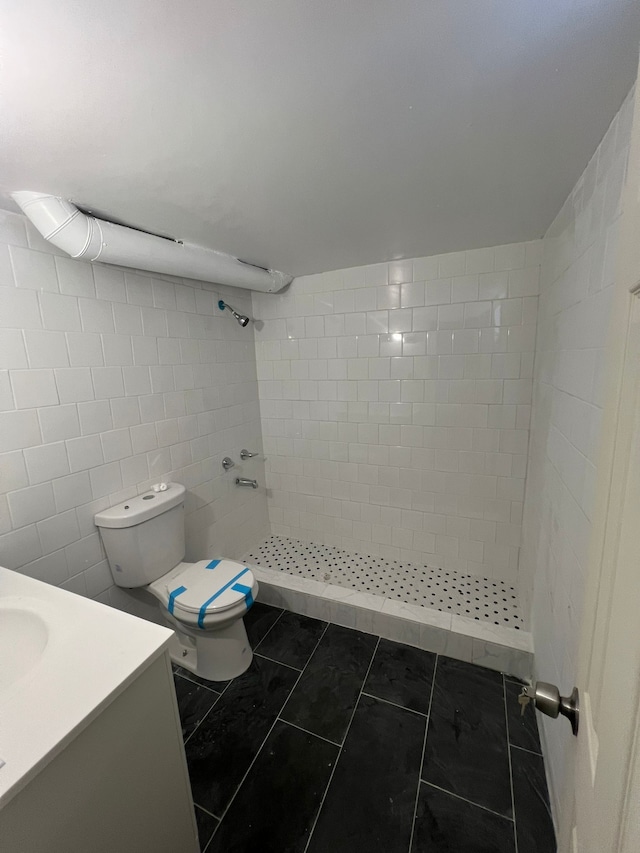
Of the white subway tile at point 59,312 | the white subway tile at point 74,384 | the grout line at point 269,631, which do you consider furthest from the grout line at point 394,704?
the white subway tile at point 59,312

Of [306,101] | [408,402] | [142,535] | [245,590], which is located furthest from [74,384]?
[408,402]

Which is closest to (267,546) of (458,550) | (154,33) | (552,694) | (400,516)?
(400,516)

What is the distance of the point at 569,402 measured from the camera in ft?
3.78

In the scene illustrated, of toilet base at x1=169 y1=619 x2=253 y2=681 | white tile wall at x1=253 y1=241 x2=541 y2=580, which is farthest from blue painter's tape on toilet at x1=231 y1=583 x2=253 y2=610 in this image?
white tile wall at x1=253 y1=241 x2=541 y2=580

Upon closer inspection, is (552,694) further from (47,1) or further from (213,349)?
(213,349)

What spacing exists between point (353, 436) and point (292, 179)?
1.51 meters

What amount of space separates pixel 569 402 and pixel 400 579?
4.70 ft

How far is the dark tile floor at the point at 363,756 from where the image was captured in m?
1.07

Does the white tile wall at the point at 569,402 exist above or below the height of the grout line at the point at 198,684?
above

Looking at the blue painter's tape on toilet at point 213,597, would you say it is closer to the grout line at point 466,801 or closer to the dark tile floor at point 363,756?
the dark tile floor at point 363,756

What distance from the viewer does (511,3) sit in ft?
1.84

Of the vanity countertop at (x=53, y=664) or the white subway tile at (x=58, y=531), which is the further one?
the white subway tile at (x=58, y=531)

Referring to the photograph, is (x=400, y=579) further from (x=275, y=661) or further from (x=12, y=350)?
(x=12, y=350)

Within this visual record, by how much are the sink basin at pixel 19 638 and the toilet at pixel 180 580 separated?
545 mm
